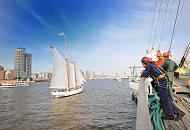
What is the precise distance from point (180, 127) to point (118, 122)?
57.6ft

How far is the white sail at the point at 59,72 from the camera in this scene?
50.6m

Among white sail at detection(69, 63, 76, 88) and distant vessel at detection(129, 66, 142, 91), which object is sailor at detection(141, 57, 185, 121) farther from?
white sail at detection(69, 63, 76, 88)

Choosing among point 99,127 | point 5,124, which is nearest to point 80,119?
point 99,127

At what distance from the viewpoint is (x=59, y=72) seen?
169 feet

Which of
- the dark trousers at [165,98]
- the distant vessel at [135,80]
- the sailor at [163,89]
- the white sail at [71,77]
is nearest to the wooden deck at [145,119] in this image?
the sailor at [163,89]

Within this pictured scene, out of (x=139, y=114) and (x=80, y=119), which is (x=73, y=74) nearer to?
(x=80, y=119)

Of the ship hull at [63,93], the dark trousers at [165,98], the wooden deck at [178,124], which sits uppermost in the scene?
the dark trousers at [165,98]

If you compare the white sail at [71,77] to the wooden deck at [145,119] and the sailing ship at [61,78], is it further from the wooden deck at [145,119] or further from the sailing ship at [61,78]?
the wooden deck at [145,119]

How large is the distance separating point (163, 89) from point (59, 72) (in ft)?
157

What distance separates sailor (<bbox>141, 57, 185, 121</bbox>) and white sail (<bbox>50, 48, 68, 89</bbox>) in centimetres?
4678

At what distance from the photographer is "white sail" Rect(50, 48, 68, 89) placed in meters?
50.6

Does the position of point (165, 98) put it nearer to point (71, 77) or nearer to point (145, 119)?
point (145, 119)

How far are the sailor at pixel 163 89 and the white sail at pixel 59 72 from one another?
46.8 metres

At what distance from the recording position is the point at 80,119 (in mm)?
23766
